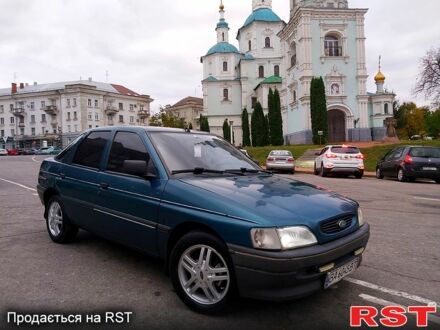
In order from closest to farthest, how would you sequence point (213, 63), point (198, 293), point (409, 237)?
1. point (198, 293)
2. point (409, 237)
3. point (213, 63)

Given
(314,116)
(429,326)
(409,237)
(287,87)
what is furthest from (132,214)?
(287,87)

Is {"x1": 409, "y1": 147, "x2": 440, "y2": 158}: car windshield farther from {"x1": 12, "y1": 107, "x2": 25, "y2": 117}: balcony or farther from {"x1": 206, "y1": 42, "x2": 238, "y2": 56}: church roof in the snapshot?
{"x1": 12, "y1": 107, "x2": 25, "y2": 117}: balcony

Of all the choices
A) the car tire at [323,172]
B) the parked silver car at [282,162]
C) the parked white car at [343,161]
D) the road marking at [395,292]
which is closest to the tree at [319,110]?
the parked silver car at [282,162]

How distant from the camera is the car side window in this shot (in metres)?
4.31

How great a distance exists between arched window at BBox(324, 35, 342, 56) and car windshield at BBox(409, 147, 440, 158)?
32.7 m

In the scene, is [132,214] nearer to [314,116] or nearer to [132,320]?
[132,320]

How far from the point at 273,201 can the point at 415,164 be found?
14130 millimetres

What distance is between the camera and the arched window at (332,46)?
Result: 4588 centimetres

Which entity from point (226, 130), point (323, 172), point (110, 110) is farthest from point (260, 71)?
point (323, 172)

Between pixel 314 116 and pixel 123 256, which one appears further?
pixel 314 116

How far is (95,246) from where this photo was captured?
5.45m

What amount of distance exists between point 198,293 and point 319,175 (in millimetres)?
17665

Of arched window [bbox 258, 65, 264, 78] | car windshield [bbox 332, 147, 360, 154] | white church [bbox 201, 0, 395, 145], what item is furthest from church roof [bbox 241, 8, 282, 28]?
car windshield [bbox 332, 147, 360, 154]

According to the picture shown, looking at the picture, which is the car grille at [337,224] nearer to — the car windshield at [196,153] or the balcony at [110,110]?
the car windshield at [196,153]
